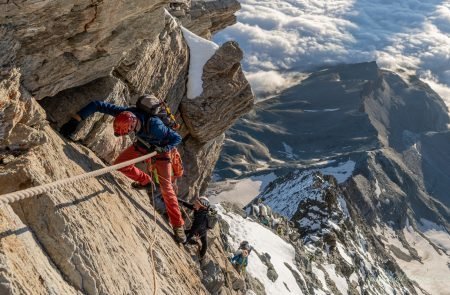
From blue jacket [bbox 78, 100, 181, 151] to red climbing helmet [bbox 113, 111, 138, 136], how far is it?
1.35ft

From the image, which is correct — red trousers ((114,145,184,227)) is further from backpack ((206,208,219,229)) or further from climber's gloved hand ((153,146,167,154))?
backpack ((206,208,219,229))

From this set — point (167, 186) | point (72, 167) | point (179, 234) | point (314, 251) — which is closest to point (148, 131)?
point (167, 186)

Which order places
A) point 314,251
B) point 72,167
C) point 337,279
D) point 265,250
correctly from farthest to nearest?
point 314,251
point 337,279
point 265,250
point 72,167

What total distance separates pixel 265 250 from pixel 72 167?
24970 mm

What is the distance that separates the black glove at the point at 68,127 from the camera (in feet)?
38.7

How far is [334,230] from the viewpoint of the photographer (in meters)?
57.4

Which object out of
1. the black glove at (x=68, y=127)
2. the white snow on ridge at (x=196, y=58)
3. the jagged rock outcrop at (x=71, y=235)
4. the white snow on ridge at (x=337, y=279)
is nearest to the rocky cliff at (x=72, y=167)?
the jagged rock outcrop at (x=71, y=235)

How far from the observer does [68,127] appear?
11836 millimetres

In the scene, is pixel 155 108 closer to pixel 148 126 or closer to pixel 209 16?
pixel 148 126

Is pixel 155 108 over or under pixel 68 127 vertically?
over

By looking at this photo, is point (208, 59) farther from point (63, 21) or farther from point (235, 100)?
point (63, 21)

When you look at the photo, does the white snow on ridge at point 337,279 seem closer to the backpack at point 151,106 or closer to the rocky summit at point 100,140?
the rocky summit at point 100,140

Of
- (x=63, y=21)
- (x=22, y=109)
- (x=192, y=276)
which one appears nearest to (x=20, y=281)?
(x=22, y=109)

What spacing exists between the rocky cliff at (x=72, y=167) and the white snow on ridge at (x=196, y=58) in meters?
5.26
